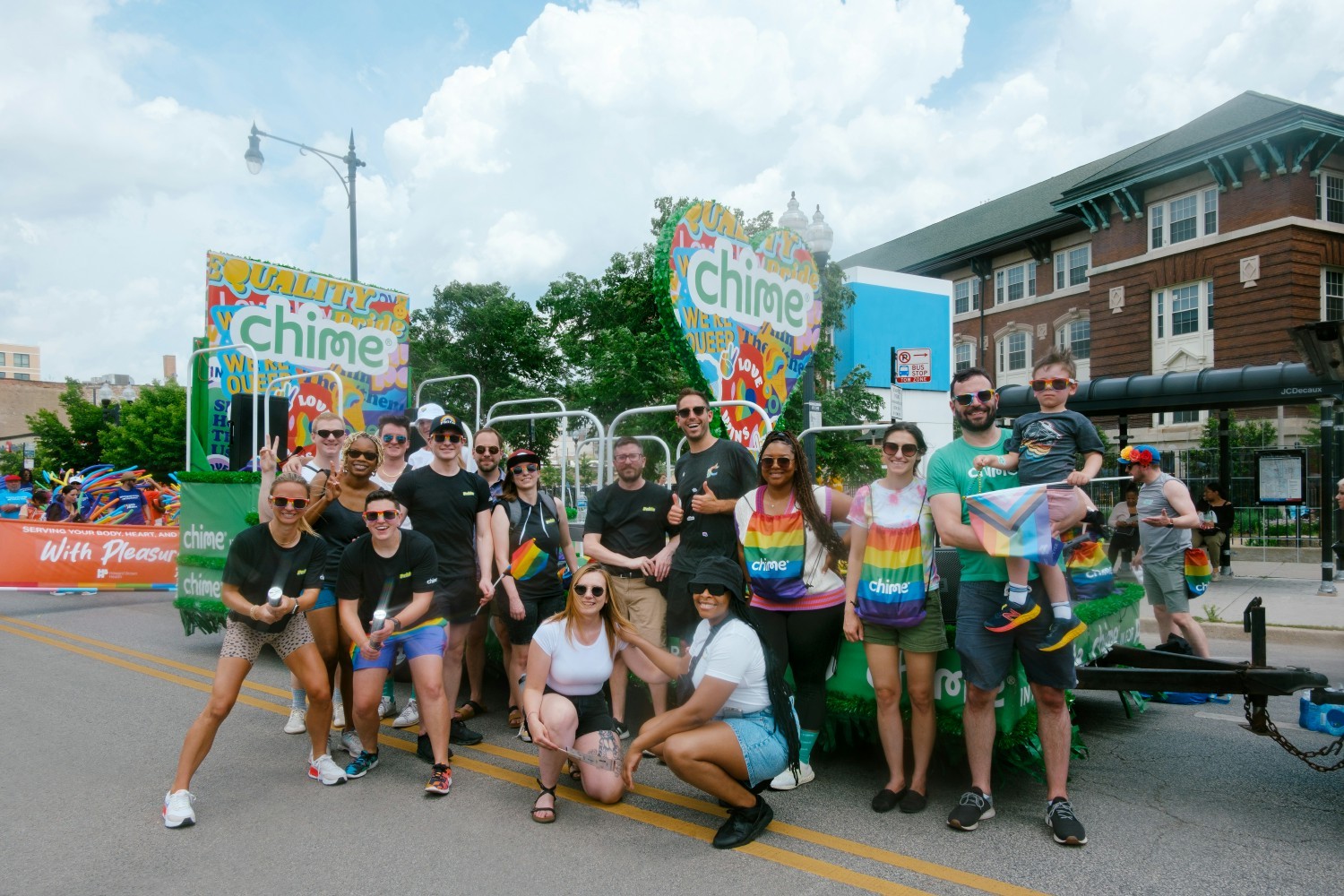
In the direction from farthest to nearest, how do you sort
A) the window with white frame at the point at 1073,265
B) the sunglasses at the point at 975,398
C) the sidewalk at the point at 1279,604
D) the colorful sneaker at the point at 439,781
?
the window with white frame at the point at 1073,265 < the sidewalk at the point at 1279,604 < the colorful sneaker at the point at 439,781 < the sunglasses at the point at 975,398

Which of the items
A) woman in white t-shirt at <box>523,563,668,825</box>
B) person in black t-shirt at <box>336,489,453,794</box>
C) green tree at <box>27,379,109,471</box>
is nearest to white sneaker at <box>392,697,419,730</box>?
person in black t-shirt at <box>336,489,453,794</box>

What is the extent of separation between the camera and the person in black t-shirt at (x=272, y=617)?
4.29m

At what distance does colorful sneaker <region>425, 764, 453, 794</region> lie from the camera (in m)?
4.46

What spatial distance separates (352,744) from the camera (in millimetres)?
5023

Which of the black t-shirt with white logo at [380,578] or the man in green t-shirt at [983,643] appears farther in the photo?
the black t-shirt with white logo at [380,578]

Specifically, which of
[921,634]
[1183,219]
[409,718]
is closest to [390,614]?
[409,718]

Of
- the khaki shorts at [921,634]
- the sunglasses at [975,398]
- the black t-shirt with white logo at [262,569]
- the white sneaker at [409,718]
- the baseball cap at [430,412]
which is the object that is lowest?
the white sneaker at [409,718]

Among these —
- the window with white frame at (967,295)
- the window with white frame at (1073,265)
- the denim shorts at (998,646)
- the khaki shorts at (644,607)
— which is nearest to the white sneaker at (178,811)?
the khaki shorts at (644,607)

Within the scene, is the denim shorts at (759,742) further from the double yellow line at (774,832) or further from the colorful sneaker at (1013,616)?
the colorful sneaker at (1013,616)

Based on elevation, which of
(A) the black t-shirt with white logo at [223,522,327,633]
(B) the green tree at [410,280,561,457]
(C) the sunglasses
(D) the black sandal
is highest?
(B) the green tree at [410,280,561,457]

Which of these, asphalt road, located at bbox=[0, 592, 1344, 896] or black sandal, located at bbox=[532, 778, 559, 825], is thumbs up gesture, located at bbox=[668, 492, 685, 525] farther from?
black sandal, located at bbox=[532, 778, 559, 825]

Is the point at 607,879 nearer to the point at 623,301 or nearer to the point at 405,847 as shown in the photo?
the point at 405,847

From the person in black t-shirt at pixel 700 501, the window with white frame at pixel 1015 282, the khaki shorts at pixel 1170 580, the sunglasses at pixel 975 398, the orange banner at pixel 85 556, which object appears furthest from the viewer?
the window with white frame at pixel 1015 282

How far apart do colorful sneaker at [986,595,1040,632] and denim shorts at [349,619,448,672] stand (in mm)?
2765
